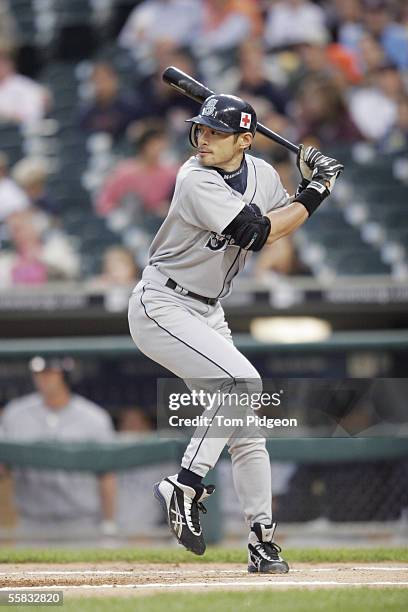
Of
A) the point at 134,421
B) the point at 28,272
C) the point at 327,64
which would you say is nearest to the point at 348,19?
the point at 327,64

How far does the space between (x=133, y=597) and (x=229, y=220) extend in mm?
1361

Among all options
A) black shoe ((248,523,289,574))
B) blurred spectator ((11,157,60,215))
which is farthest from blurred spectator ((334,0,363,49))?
black shoe ((248,523,289,574))

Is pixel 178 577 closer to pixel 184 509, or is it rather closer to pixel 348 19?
pixel 184 509

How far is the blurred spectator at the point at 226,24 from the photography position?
1136cm

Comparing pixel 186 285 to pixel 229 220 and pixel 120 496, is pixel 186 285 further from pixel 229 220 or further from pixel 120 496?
pixel 120 496

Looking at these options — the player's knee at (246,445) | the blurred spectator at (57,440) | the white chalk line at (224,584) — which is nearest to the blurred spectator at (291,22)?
the blurred spectator at (57,440)

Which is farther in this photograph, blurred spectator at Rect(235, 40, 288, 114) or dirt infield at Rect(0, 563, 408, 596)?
blurred spectator at Rect(235, 40, 288, 114)

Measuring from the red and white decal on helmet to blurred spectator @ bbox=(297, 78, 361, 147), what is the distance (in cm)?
577

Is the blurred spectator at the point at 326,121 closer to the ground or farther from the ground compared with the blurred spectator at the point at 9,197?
farther from the ground

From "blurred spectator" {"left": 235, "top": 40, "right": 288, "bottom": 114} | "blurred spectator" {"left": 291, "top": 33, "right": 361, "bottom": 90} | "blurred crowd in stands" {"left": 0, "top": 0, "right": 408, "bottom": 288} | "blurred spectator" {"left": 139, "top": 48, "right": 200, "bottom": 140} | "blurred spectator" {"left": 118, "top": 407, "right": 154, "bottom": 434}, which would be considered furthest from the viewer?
"blurred spectator" {"left": 139, "top": 48, "right": 200, "bottom": 140}

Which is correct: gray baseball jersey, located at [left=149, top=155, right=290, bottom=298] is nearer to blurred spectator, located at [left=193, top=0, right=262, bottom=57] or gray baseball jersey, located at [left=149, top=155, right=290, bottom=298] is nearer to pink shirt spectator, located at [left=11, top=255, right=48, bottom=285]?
pink shirt spectator, located at [left=11, top=255, right=48, bottom=285]

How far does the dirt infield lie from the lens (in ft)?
13.6

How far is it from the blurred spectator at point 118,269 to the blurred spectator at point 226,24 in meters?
2.84

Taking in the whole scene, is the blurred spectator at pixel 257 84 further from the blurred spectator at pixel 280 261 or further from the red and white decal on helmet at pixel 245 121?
the red and white decal on helmet at pixel 245 121
